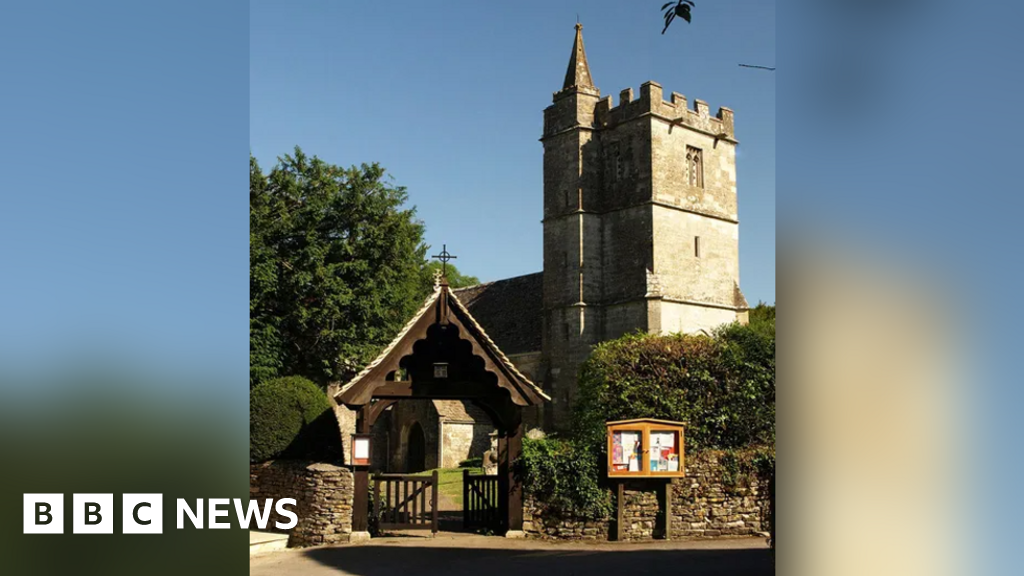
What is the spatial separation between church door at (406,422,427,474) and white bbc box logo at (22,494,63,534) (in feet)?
122

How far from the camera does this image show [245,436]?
4.70 metres

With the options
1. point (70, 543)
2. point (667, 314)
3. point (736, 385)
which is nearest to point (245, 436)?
point (70, 543)

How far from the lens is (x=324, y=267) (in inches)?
1446

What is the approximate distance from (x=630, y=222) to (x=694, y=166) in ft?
16.2

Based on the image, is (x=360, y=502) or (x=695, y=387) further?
(x=695, y=387)

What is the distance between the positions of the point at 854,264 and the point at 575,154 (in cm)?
4756

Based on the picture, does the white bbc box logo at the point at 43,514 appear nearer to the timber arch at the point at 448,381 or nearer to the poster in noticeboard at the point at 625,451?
the timber arch at the point at 448,381

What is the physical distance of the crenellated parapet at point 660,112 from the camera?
46281mm

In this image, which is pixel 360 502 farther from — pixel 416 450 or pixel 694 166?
pixel 694 166

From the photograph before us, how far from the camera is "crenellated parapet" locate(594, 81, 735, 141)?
46281mm

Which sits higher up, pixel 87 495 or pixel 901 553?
pixel 901 553

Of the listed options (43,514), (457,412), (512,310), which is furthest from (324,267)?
(43,514)

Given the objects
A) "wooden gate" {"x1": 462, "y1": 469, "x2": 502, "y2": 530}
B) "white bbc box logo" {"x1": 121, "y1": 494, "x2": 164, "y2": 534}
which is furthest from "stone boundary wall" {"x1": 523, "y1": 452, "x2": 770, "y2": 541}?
"white bbc box logo" {"x1": 121, "y1": 494, "x2": 164, "y2": 534}

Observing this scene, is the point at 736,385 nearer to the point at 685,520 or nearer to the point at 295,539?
the point at 685,520
